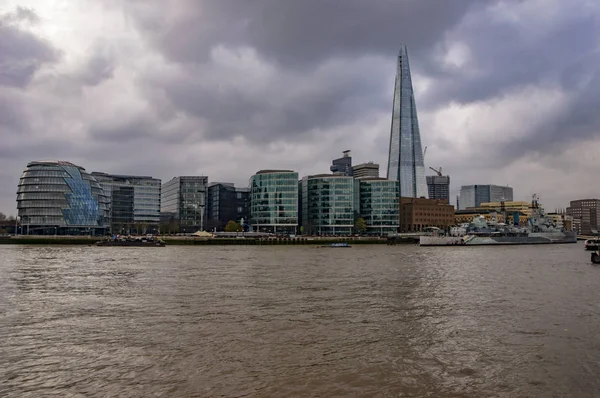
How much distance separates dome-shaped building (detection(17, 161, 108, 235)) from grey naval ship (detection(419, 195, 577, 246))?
132m

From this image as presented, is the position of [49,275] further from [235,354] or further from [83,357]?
[235,354]

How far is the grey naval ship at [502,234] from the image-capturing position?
140000mm

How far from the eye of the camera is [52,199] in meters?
176

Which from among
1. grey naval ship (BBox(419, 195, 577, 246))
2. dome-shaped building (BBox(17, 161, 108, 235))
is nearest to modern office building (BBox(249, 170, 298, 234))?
grey naval ship (BBox(419, 195, 577, 246))

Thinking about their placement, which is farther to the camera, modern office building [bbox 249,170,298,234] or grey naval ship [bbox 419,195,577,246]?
modern office building [bbox 249,170,298,234]

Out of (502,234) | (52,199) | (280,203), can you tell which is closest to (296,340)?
(502,234)

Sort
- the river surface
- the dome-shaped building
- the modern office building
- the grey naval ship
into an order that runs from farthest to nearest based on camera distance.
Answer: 1. the modern office building
2. the dome-shaped building
3. the grey naval ship
4. the river surface

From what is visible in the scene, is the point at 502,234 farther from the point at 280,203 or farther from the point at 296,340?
the point at 296,340

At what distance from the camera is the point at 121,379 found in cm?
1593

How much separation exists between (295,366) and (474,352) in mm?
8045

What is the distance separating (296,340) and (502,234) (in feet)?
469

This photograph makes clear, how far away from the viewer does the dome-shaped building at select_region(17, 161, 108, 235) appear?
175875 mm

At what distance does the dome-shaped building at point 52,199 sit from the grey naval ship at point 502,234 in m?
132

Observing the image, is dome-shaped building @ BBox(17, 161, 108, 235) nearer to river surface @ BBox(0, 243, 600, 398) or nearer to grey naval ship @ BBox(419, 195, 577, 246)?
grey naval ship @ BBox(419, 195, 577, 246)
